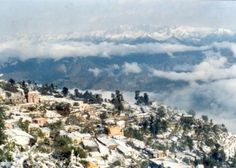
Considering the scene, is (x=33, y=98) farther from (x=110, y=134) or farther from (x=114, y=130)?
(x=110, y=134)

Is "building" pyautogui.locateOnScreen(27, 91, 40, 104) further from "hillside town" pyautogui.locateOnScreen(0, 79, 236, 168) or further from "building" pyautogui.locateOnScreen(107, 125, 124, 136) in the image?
"building" pyautogui.locateOnScreen(107, 125, 124, 136)

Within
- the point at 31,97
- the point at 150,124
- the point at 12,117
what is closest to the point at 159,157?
the point at 12,117

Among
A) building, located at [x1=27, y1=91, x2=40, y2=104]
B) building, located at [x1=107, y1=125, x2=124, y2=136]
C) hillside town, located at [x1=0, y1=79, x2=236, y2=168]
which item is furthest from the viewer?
building, located at [x1=27, y1=91, x2=40, y2=104]

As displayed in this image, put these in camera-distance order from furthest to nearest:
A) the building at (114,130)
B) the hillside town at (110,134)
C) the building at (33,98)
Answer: the building at (33,98)
the building at (114,130)
the hillside town at (110,134)

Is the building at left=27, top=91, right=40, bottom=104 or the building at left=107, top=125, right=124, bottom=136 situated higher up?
the building at left=27, top=91, right=40, bottom=104

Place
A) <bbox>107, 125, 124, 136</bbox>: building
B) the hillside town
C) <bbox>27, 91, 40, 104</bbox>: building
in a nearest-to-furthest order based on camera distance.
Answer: the hillside town < <bbox>107, 125, 124, 136</bbox>: building < <bbox>27, 91, 40, 104</bbox>: building

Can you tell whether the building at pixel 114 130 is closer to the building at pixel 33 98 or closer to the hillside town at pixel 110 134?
the hillside town at pixel 110 134

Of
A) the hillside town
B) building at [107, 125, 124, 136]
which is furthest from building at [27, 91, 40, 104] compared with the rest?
building at [107, 125, 124, 136]

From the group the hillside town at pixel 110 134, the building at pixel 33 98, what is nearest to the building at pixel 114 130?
the hillside town at pixel 110 134

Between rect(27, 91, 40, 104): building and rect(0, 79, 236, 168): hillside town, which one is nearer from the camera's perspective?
rect(0, 79, 236, 168): hillside town
